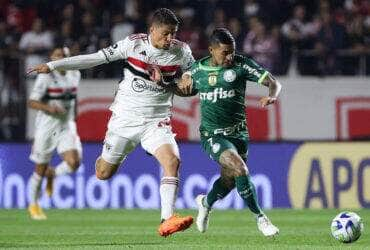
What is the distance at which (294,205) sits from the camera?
56.6ft

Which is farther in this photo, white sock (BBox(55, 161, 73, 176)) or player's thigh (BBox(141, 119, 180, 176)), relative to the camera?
white sock (BBox(55, 161, 73, 176))

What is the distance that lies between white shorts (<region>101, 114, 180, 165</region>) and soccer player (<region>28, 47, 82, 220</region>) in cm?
355

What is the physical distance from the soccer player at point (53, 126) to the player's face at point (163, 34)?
4251 millimetres

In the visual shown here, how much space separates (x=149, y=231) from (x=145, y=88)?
195cm

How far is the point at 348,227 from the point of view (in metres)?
10.4

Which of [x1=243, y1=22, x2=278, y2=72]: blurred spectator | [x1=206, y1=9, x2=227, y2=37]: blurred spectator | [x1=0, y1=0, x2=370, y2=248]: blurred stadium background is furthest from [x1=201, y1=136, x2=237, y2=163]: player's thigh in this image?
[x1=206, y1=9, x2=227, y2=37]: blurred spectator

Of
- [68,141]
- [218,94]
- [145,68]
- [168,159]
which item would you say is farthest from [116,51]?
[68,141]

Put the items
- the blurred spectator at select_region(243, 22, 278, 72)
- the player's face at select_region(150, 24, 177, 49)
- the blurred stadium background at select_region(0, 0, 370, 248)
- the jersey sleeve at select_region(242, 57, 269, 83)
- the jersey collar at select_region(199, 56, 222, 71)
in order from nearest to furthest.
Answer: the jersey sleeve at select_region(242, 57, 269, 83), the player's face at select_region(150, 24, 177, 49), the jersey collar at select_region(199, 56, 222, 71), the blurred stadium background at select_region(0, 0, 370, 248), the blurred spectator at select_region(243, 22, 278, 72)

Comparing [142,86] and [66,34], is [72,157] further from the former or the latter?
[142,86]

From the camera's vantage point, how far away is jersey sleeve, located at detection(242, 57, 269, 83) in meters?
10.8

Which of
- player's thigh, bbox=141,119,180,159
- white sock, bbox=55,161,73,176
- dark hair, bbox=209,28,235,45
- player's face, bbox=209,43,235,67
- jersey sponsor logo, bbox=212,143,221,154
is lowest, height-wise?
white sock, bbox=55,161,73,176

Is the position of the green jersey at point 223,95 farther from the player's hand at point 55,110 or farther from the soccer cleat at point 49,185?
the soccer cleat at point 49,185

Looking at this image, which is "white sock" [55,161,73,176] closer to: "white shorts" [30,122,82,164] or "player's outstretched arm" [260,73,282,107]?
"white shorts" [30,122,82,164]

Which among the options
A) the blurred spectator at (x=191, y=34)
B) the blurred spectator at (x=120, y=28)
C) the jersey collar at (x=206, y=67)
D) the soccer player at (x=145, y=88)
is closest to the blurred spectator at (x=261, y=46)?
the blurred spectator at (x=191, y=34)
